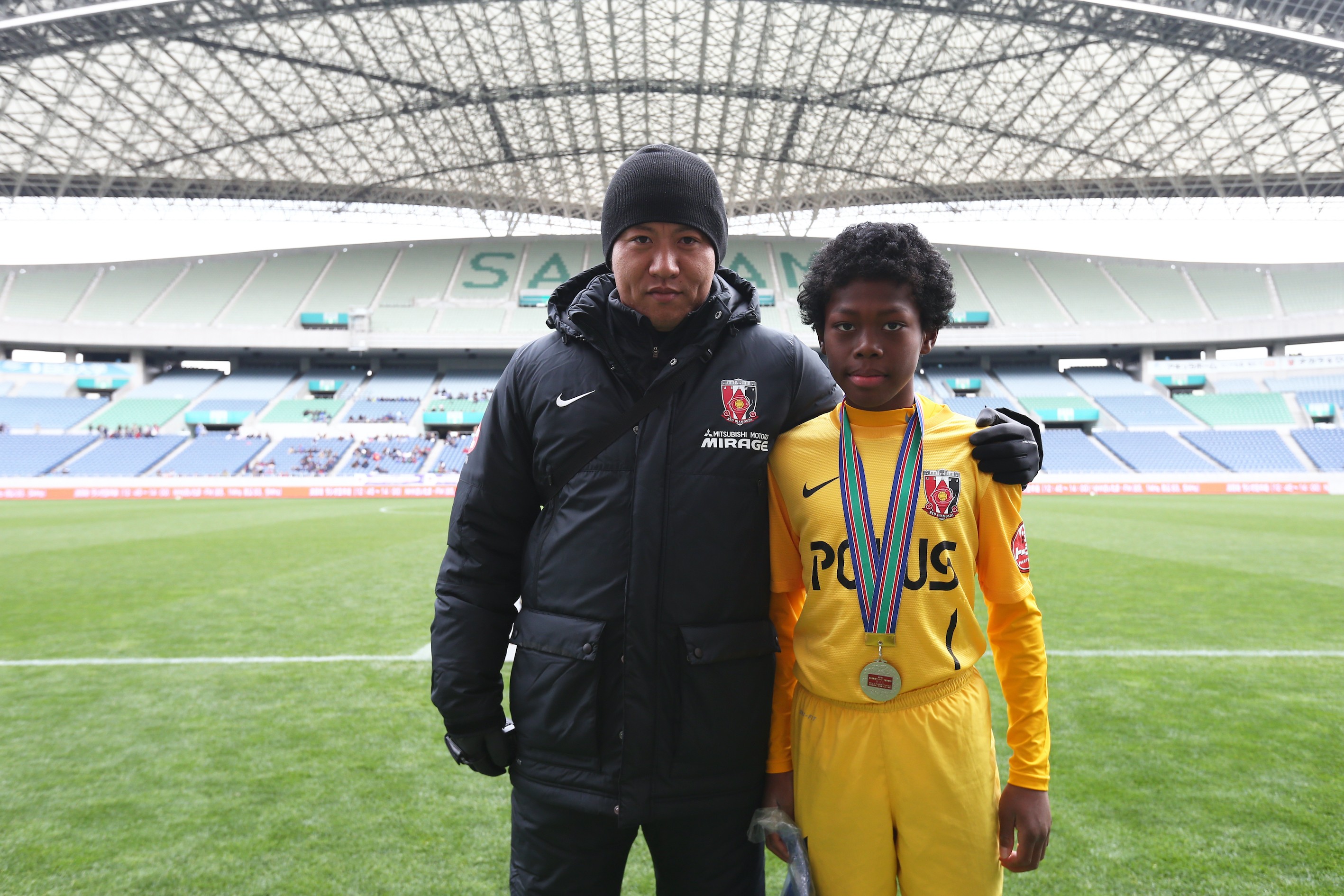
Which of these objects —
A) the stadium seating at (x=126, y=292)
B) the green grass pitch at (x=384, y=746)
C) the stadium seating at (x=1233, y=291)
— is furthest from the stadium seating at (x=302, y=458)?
the stadium seating at (x=1233, y=291)

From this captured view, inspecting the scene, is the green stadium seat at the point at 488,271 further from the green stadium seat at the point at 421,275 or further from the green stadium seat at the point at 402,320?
the green stadium seat at the point at 402,320

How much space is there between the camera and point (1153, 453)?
1284 inches

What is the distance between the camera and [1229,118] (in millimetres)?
26078

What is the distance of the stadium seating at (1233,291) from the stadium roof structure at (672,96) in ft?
38.2

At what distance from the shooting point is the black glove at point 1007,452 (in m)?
1.63

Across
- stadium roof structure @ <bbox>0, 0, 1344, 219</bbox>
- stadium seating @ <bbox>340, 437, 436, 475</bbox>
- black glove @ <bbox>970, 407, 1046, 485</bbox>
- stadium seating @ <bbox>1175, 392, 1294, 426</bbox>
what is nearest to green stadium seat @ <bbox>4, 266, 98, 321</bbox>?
stadium roof structure @ <bbox>0, 0, 1344, 219</bbox>

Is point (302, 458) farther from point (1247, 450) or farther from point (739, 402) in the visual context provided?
point (1247, 450)

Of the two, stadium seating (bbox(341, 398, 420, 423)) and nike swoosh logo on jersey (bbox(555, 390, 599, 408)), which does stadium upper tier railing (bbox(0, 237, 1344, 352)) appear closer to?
stadium seating (bbox(341, 398, 420, 423))

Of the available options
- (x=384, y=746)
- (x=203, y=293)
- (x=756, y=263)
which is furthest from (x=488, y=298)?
(x=384, y=746)

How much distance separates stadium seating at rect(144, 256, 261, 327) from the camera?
41625 mm

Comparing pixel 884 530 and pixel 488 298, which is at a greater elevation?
pixel 488 298

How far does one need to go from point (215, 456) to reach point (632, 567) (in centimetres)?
3743

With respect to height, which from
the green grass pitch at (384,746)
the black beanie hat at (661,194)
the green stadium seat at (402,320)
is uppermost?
the green stadium seat at (402,320)

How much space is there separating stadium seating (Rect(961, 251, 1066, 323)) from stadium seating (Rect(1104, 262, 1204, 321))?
15.4 ft
